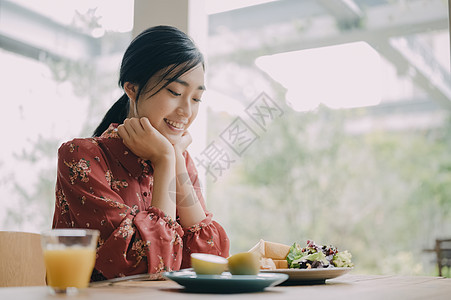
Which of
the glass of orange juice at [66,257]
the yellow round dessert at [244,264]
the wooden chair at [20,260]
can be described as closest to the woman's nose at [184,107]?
the wooden chair at [20,260]

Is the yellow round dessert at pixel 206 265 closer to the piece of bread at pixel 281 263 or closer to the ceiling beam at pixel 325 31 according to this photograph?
the piece of bread at pixel 281 263

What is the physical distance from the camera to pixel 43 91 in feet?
11.1

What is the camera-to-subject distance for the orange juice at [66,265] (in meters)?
0.76

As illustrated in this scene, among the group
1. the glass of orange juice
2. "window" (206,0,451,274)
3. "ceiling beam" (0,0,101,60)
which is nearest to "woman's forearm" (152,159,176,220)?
the glass of orange juice

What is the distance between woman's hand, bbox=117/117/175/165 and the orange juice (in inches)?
27.4

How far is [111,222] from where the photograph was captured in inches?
Answer: 49.9

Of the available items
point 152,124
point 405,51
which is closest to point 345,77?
point 405,51

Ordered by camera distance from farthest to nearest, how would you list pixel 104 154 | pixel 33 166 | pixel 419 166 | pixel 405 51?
pixel 419 166 < pixel 405 51 < pixel 33 166 < pixel 104 154

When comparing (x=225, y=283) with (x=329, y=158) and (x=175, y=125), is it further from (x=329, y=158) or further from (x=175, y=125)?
(x=329, y=158)

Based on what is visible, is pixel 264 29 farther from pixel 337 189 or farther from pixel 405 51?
pixel 337 189

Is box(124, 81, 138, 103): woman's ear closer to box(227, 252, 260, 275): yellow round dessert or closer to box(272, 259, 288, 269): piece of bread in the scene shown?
box(272, 259, 288, 269): piece of bread

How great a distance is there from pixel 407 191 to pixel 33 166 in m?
5.05

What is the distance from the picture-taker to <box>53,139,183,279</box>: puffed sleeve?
1240mm

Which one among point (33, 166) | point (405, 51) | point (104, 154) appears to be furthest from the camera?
point (405, 51)
